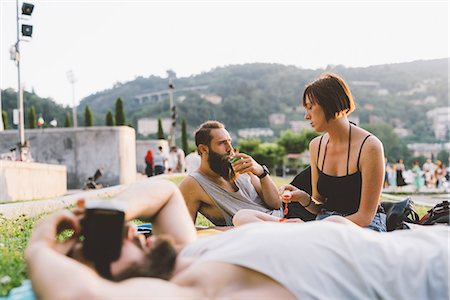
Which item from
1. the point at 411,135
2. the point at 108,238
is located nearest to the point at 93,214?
the point at 108,238

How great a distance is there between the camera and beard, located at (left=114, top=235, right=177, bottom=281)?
2.38 meters

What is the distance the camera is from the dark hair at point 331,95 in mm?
4340

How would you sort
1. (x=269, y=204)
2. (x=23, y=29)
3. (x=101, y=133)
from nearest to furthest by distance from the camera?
(x=269, y=204) → (x=23, y=29) → (x=101, y=133)

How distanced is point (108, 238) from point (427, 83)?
16110 cm

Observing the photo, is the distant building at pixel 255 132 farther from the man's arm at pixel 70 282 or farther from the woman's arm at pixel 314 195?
the man's arm at pixel 70 282

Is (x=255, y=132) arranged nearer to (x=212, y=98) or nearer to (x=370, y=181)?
(x=212, y=98)

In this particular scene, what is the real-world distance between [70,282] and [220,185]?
328cm

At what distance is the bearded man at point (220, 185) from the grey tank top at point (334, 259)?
2.52 m

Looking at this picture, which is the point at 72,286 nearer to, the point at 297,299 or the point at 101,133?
the point at 297,299

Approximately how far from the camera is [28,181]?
56.0ft

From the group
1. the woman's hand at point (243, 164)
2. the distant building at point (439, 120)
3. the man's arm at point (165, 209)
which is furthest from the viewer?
the distant building at point (439, 120)

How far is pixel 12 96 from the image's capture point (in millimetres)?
79875

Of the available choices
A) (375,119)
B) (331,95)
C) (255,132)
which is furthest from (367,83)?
(331,95)

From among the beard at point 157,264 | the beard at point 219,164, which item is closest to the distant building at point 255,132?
the beard at point 219,164
